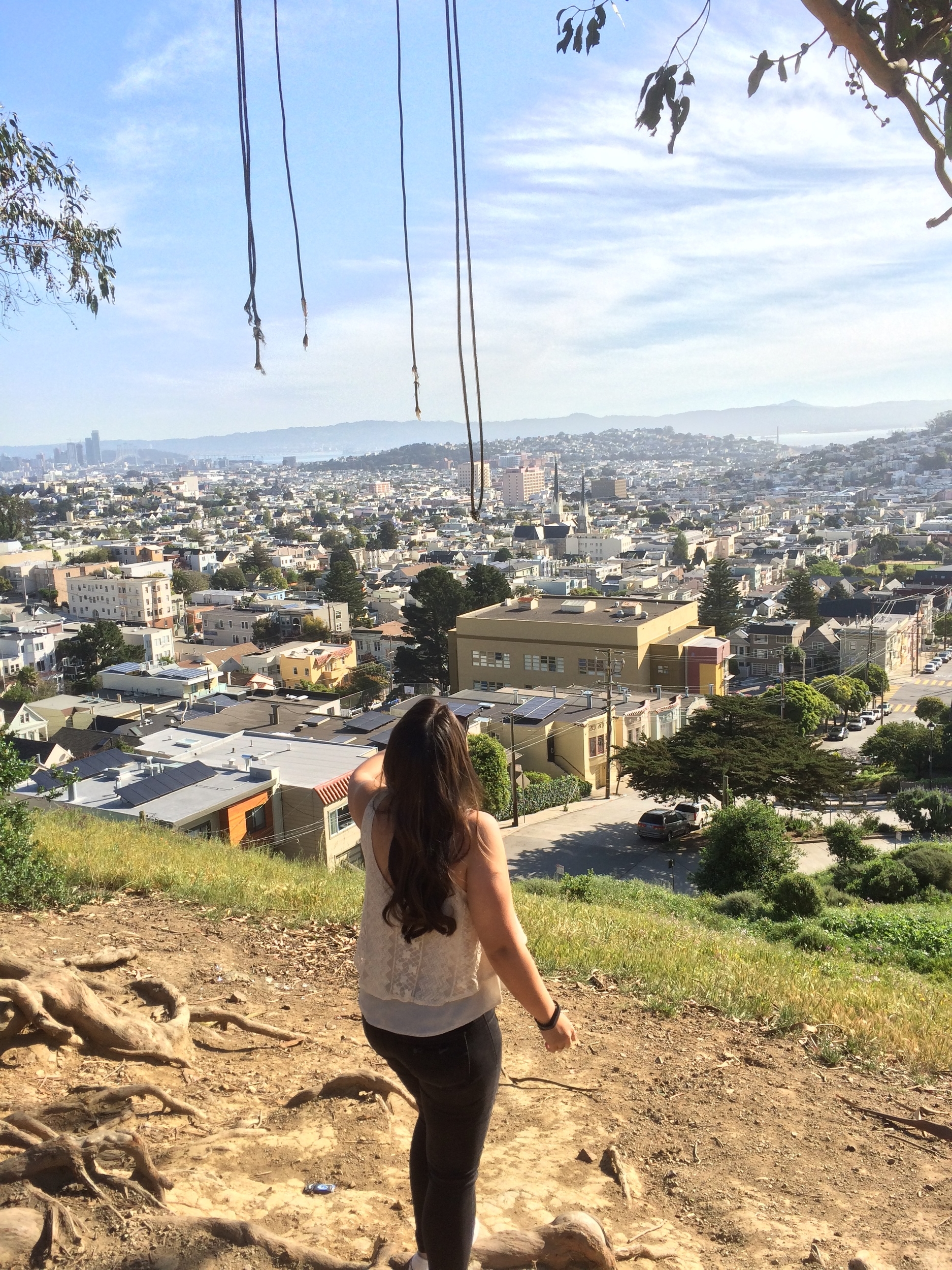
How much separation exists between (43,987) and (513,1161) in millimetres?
1479

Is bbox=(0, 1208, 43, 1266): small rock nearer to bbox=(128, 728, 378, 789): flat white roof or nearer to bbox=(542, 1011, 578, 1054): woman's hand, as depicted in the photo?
bbox=(542, 1011, 578, 1054): woman's hand

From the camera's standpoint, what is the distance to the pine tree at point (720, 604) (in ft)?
159

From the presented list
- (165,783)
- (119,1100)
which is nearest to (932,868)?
(165,783)

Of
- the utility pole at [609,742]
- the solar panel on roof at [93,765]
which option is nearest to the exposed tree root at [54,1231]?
the solar panel on roof at [93,765]

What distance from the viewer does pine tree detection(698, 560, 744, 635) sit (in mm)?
48469

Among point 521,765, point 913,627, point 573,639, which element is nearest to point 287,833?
point 521,765

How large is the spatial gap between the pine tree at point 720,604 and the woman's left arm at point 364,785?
48.0 metres

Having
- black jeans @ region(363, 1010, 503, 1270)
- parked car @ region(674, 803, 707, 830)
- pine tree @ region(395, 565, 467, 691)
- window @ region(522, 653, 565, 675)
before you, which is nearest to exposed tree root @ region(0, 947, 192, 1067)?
black jeans @ region(363, 1010, 503, 1270)

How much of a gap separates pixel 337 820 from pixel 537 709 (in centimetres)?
874

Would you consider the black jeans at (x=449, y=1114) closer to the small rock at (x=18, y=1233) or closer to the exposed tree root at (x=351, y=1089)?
the small rock at (x=18, y=1233)

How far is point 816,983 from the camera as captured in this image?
407cm

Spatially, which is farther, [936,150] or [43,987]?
[43,987]

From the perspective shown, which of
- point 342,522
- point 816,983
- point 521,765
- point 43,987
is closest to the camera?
point 43,987

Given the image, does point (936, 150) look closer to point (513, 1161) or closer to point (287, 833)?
point (513, 1161)
